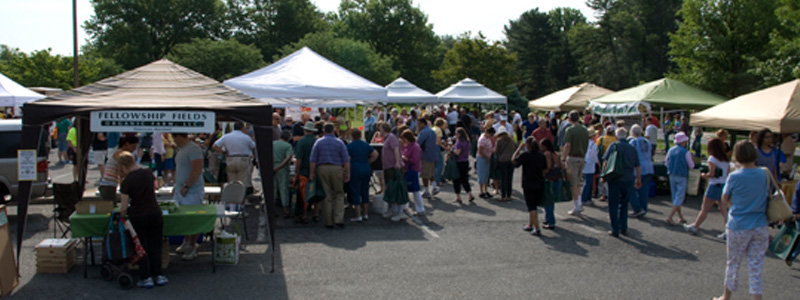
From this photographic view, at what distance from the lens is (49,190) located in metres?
10.6

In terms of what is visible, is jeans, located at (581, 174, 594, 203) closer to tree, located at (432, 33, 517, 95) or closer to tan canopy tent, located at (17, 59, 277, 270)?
tan canopy tent, located at (17, 59, 277, 270)

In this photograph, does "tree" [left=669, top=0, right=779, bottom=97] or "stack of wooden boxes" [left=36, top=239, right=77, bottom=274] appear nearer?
"stack of wooden boxes" [left=36, top=239, right=77, bottom=274]

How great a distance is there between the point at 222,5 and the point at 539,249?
6323 centimetres

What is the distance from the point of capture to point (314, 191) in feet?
30.4

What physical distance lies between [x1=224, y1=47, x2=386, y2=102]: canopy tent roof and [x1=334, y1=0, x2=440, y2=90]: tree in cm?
5455

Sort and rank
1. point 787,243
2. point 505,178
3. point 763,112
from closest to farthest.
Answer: point 787,243, point 763,112, point 505,178

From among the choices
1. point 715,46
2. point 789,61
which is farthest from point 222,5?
point 789,61

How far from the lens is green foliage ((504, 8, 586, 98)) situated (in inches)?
2709

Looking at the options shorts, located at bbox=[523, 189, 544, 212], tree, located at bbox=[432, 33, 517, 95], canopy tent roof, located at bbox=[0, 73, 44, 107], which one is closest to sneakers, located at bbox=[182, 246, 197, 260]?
shorts, located at bbox=[523, 189, 544, 212]

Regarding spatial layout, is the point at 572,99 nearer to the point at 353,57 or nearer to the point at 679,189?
the point at 679,189

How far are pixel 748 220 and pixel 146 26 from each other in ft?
209

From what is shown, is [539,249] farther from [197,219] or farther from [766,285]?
[197,219]

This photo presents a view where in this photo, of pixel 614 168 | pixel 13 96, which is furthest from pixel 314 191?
pixel 13 96

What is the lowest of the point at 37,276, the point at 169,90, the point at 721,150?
the point at 37,276
